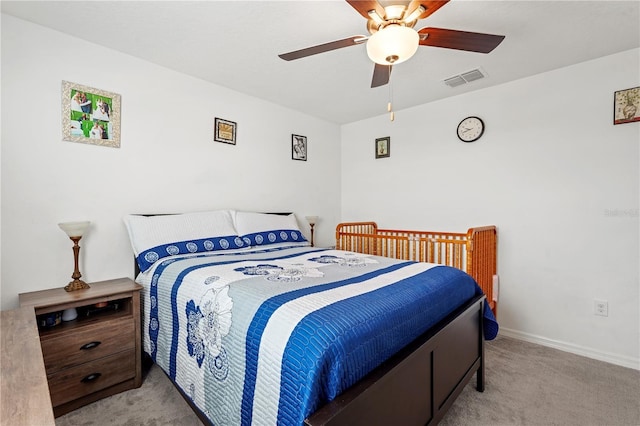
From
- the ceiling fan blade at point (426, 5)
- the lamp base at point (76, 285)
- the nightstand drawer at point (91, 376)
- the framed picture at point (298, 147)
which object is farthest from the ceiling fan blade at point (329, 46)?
the nightstand drawer at point (91, 376)

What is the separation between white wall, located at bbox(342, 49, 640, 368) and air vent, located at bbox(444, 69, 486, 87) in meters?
0.31

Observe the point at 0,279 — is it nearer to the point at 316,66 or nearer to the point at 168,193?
the point at 168,193

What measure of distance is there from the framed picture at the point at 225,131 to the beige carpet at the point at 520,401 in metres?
2.03

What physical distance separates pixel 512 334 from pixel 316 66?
3.02m

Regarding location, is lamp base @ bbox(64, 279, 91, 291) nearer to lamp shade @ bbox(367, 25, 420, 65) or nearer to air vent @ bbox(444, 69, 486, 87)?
lamp shade @ bbox(367, 25, 420, 65)

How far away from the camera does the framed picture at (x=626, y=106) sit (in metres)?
2.20

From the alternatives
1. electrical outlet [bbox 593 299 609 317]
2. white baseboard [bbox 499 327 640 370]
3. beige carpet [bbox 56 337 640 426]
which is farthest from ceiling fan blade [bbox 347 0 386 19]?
white baseboard [bbox 499 327 640 370]

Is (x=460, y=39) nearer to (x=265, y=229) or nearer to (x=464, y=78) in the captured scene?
(x=464, y=78)

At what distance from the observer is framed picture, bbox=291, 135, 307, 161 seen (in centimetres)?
359

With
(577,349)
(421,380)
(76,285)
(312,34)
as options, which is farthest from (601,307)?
(76,285)

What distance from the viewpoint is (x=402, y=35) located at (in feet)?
4.52

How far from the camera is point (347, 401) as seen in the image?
2.81ft

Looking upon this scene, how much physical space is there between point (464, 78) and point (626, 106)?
1.19 m

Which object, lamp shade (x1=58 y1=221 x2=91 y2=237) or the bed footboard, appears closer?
the bed footboard
